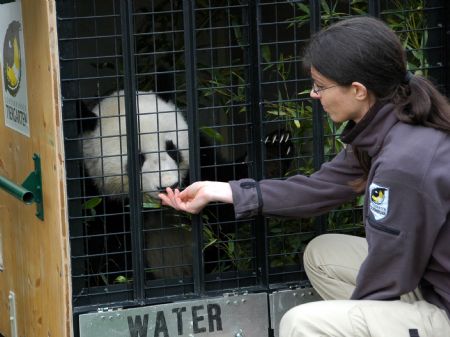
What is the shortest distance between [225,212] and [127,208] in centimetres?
40

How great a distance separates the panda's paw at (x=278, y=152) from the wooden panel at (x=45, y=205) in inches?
33.6

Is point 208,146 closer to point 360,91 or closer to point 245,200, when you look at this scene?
point 245,200

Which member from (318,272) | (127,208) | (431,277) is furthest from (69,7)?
(431,277)

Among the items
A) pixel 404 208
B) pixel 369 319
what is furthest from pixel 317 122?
pixel 369 319

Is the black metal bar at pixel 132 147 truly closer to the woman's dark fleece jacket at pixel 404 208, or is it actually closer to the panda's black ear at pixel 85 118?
the panda's black ear at pixel 85 118

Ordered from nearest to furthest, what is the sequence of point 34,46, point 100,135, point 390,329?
1. point 390,329
2. point 34,46
3. point 100,135

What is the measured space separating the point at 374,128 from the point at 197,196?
0.80m

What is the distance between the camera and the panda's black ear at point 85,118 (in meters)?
3.64

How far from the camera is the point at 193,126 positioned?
12.1ft

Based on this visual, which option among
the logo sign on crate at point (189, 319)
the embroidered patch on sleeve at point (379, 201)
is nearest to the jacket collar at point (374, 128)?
the embroidered patch on sleeve at point (379, 201)

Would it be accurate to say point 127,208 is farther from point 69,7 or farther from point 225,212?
point 69,7

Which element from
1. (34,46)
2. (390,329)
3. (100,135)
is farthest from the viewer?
(100,135)

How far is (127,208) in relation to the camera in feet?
12.9

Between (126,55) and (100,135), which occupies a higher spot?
(126,55)
